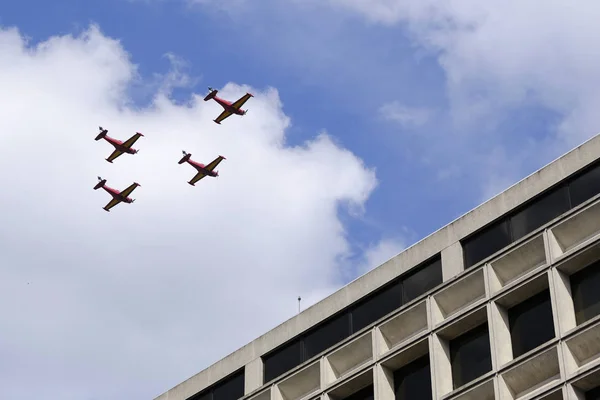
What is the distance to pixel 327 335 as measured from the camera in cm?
4875

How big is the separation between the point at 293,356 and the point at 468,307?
28.6 ft

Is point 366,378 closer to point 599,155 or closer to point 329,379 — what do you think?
point 329,379

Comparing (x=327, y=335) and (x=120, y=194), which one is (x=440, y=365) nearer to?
(x=327, y=335)

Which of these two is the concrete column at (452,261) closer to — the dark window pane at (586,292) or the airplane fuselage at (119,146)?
the dark window pane at (586,292)

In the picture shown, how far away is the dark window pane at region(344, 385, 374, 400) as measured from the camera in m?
46.0

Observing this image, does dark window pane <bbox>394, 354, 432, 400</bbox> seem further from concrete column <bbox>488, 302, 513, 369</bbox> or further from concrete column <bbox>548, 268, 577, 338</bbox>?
concrete column <bbox>548, 268, 577, 338</bbox>

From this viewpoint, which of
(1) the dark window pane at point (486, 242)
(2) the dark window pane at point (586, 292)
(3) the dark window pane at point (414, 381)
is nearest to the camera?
(2) the dark window pane at point (586, 292)

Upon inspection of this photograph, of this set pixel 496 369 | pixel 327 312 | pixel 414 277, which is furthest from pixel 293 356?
pixel 496 369

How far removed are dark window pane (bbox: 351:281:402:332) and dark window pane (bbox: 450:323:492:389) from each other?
3.46 m

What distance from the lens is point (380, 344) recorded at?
4584 cm

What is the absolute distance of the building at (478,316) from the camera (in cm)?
4016

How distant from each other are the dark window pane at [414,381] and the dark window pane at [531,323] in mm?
3541

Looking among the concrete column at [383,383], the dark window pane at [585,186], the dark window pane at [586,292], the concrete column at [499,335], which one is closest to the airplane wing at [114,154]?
the concrete column at [383,383]

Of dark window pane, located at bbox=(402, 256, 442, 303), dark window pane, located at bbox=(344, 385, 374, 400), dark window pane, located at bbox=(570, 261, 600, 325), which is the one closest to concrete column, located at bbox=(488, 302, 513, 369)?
dark window pane, located at bbox=(570, 261, 600, 325)
